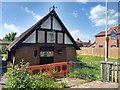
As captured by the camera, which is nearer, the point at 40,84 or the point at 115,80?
the point at 40,84

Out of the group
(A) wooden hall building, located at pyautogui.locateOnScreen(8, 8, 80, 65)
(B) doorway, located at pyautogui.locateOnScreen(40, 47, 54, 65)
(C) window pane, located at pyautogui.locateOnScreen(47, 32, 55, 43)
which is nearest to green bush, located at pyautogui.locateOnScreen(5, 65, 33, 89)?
(A) wooden hall building, located at pyautogui.locateOnScreen(8, 8, 80, 65)

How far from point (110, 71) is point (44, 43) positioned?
7132mm

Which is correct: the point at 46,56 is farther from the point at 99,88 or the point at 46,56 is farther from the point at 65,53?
the point at 99,88

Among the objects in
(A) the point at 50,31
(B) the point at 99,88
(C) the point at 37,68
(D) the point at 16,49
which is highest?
(A) the point at 50,31

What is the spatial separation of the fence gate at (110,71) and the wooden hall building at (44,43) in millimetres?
6658

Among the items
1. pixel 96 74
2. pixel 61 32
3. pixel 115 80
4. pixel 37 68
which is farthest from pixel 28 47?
pixel 115 80

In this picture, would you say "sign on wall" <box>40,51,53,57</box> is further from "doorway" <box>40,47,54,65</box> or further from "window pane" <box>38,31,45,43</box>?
"window pane" <box>38,31,45,43</box>

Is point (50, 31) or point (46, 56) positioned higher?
point (50, 31)

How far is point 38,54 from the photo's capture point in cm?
1598

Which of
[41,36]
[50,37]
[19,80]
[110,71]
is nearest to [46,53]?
[50,37]

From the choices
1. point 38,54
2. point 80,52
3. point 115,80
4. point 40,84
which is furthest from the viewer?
point 80,52

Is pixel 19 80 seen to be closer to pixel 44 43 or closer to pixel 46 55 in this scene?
pixel 44 43

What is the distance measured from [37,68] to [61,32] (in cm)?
690

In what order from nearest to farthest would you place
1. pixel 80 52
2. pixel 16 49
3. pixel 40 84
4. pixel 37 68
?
pixel 40 84 < pixel 37 68 < pixel 16 49 < pixel 80 52
